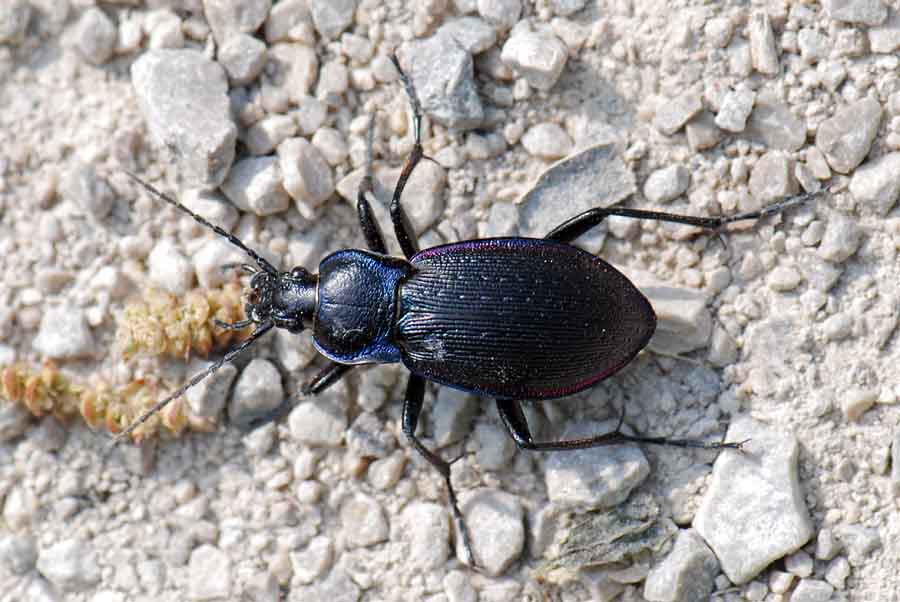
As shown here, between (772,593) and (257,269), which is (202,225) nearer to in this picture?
(257,269)

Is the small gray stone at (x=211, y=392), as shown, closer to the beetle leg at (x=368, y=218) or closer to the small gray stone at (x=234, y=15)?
the beetle leg at (x=368, y=218)

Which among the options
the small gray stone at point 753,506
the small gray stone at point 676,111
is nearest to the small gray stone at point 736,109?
the small gray stone at point 676,111

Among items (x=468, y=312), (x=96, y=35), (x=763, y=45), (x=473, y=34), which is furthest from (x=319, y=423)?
(x=763, y=45)

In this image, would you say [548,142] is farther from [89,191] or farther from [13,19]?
[13,19]

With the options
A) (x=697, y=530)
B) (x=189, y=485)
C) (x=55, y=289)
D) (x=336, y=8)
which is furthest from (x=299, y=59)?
(x=697, y=530)

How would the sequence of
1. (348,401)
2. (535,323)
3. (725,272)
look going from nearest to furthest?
(535,323) → (725,272) → (348,401)

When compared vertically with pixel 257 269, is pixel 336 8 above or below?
above

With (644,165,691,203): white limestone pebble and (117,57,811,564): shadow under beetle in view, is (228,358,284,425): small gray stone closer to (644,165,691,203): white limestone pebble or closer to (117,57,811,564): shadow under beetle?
(117,57,811,564): shadow under beetle

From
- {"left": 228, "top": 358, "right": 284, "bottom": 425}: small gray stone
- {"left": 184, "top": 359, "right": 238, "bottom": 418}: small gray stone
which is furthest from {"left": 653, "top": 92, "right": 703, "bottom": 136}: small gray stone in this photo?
{"left": 184, "top": 359, "right": 238, "bottom": 418}: small gray stone
